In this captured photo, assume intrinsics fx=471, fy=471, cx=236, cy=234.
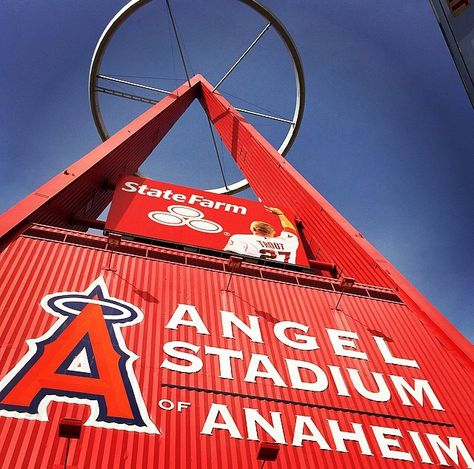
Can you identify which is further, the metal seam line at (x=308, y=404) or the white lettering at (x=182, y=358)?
the white lettering at (x=182, y=358)

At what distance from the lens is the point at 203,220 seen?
56.4ft

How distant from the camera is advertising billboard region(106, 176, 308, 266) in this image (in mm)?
15844

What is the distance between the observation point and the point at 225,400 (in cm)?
838

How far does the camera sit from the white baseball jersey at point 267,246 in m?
16.1

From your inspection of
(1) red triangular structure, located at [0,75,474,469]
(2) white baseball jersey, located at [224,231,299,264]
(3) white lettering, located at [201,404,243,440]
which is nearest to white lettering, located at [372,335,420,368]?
(1) red triangular structure, located at [0,75,474,469]

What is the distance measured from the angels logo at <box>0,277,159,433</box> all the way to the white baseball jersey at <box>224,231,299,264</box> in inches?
264

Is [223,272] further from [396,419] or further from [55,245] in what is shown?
[396,419]

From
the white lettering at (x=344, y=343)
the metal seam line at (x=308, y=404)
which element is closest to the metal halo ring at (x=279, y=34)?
the white lettering at (x=344, y=343)

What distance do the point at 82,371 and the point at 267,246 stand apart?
9656 mm

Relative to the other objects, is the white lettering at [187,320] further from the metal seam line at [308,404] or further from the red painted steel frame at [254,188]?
the red painted steel frame at [254,188]

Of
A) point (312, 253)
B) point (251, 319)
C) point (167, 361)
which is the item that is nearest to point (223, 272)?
point (251, 319)

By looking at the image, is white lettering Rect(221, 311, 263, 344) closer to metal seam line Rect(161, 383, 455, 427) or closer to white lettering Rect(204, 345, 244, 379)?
white lettering Rect(204, 345, 244, 379)

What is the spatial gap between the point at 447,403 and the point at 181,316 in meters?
5.86

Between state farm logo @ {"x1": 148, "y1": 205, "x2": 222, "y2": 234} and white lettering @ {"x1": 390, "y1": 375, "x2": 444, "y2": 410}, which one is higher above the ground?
state farm logo @ {"x1": 148, "y1": 205, "x2": 222, "y2": 234}
